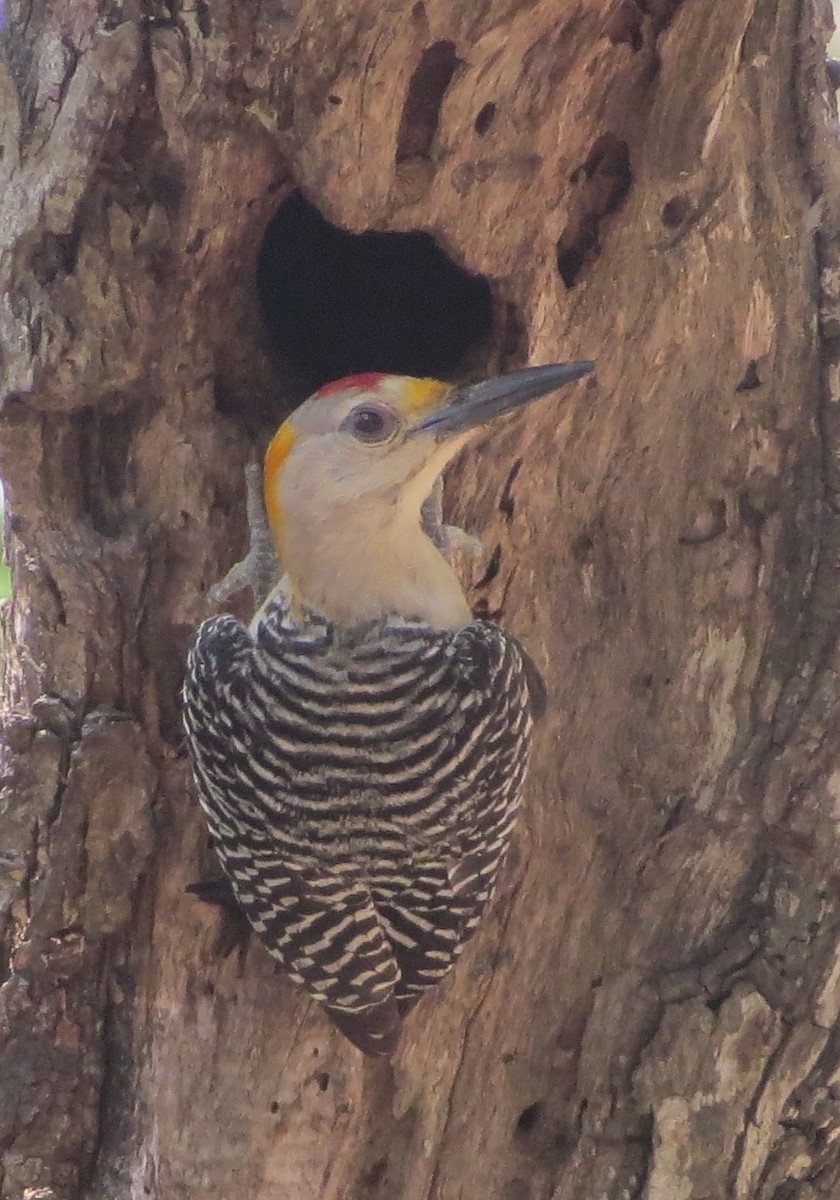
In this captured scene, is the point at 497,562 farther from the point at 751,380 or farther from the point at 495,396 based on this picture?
the point at 751,380

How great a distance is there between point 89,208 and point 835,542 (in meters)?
1.57

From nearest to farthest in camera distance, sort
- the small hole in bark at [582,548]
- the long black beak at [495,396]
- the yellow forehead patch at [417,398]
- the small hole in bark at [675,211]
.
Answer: the long black beak at [495,396], the yellow forehead patch at [417,398], the small hole in bark at [675,211], the small hole in bark at [582,548]

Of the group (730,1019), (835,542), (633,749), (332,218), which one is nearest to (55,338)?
(332,218)

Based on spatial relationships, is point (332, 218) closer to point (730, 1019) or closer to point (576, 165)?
point (576, 165)

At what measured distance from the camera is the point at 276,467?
240cm

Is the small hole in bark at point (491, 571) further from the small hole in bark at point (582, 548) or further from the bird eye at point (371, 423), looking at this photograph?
the bird eye at point (371, 423)

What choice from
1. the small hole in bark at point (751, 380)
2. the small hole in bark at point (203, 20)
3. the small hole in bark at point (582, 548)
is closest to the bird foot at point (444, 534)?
the small hole in bark at point (582, 548)

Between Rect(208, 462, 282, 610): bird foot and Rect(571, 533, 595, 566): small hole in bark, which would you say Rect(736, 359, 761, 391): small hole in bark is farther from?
Rect(208, 462, 282, 610): bird foot

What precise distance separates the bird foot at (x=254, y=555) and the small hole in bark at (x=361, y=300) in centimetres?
33

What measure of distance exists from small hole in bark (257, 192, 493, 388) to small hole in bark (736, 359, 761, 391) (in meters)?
0.54

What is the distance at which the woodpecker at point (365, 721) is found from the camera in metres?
2.22

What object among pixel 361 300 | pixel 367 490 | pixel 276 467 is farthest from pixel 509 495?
pixel 361 300

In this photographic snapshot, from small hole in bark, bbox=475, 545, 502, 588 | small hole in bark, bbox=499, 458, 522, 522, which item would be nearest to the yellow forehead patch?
small hole in bark, bbox=499, 458, 522, 522

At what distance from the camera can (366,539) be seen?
7.88ft
